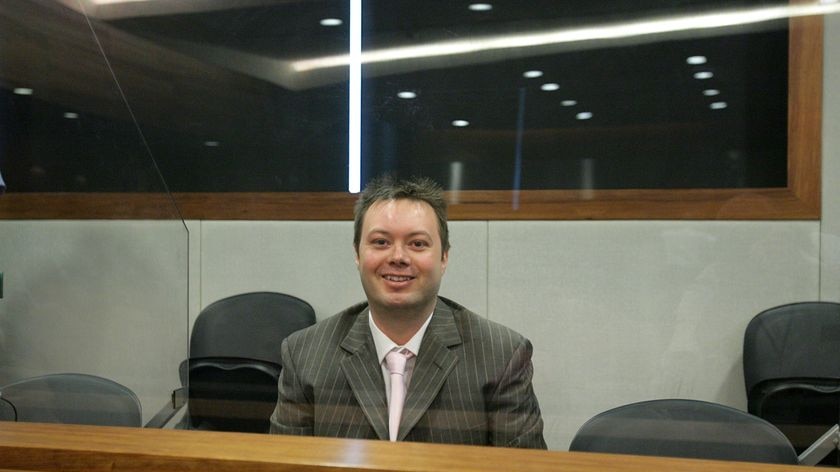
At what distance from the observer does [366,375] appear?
4.56ft

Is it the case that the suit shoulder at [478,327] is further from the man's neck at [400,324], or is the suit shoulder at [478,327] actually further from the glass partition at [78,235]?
the glass partition at [78,235]

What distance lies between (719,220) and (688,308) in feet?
0.48

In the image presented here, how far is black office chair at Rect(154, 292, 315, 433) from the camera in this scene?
1514 millimetres

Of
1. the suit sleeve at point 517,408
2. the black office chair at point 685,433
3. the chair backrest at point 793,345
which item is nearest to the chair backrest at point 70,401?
the suit sleeve at point 517,408

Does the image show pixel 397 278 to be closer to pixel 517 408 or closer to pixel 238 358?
pixel 517 408

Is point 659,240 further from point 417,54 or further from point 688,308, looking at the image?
point 417,54

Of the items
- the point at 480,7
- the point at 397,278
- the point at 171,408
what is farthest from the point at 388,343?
the point at 480,7

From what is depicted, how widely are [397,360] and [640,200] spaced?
0.46 m

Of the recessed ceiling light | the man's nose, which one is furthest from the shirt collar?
the recessed ceiling light

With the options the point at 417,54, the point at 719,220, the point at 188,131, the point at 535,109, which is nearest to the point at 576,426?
the point at 719,220

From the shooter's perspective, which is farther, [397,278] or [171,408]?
[171,408]

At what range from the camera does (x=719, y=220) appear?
1402 millimetres

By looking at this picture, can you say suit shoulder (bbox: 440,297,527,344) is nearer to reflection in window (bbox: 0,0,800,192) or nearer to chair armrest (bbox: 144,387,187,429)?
reflection in window (bbox: 0,0,800,192)

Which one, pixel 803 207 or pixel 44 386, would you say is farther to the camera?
pixel 44 386
